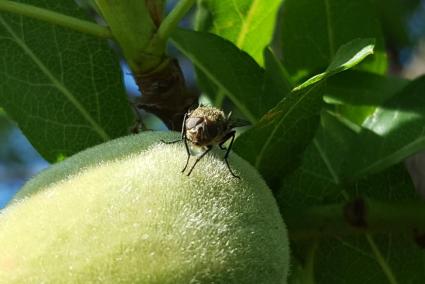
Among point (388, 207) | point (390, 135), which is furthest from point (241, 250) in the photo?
point (390, 135)

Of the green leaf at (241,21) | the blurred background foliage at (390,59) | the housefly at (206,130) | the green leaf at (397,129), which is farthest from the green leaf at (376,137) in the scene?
the blurred background foliage at (390,59)

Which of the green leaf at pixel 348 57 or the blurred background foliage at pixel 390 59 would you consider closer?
the green leaf at pixel 348 57

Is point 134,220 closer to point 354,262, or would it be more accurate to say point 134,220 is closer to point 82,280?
point 82,280

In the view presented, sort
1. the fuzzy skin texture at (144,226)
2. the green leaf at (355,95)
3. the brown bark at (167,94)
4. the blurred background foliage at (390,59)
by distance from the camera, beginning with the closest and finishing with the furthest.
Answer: the fuzzy skin texture at (144,226), the brown bark at (167,94), the green leaf at (355,95), the blurred background foliage at (390,59)

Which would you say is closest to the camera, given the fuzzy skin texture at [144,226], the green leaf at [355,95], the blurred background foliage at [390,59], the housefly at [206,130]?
the fuzzy skin texture at [144,226]

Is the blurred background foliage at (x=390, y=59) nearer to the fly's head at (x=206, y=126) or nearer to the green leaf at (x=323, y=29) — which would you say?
the green leaf at (x=323, y=29)

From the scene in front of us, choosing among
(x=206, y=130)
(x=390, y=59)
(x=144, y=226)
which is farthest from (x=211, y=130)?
(x=390, y=59)
